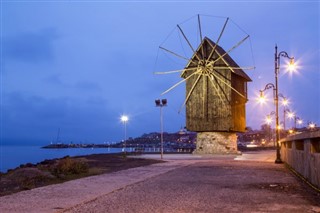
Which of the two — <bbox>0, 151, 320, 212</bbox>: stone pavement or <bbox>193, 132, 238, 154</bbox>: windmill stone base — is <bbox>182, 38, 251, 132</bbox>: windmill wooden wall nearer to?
<bbox>193, 132, 238, 154</bbox>: windmill stone base

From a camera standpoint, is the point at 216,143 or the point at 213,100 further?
the point at 216,143

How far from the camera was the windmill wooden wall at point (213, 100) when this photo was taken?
158 ft

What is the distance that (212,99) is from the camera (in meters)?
48.8

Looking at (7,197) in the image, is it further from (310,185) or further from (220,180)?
(310,185)

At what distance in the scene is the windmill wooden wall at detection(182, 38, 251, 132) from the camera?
4806cm

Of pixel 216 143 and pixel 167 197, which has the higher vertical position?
pixel 216 143

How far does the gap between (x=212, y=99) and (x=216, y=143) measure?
184 inches

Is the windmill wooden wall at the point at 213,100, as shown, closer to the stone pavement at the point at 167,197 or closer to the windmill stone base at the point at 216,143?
the windmill stone base at the point at 216,143

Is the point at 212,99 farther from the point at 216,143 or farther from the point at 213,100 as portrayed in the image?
the point at 216,143

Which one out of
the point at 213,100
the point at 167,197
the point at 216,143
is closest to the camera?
the point at 167,197

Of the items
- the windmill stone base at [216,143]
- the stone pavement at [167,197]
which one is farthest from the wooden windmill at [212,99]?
the stone pavement at [167,197]

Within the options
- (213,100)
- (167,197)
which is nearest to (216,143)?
(213,100)

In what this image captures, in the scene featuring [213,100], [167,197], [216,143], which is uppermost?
[213,100]

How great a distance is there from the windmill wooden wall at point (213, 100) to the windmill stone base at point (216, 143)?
87 centimetres
